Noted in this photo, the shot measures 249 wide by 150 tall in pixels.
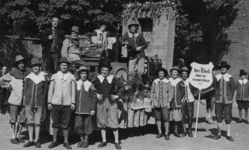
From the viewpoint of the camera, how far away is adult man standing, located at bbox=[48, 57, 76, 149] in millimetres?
5879

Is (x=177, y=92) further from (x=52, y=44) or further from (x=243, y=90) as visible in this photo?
(x=243, y=90)

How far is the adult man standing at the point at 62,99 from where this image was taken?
588 cm

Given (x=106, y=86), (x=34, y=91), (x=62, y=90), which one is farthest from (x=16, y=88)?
(x=106, y=86)

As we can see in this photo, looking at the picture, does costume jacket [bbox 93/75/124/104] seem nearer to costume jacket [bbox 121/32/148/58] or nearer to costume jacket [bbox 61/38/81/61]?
costume jacket [bbox 61/38/81/61]

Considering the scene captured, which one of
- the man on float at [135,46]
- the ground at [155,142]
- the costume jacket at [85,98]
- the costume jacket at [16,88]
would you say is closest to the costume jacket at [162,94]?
the ground at [155,142]

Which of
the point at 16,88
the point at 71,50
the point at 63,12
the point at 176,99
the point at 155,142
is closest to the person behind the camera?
the point at 16,88

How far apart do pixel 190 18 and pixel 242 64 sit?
4645 mm

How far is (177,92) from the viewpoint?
705cm

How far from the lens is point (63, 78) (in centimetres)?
595

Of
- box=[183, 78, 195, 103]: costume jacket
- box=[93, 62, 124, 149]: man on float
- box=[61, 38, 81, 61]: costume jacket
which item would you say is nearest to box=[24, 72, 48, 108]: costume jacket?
box=[93, 62, 124, 149]: man on float

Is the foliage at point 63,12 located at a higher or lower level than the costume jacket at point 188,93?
higher

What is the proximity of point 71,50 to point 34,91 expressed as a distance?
79.0 inches

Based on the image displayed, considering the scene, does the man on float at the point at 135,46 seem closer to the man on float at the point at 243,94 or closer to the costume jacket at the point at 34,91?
the costume jacket at the point at 34,91

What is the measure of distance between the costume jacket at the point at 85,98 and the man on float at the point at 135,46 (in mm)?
2368
